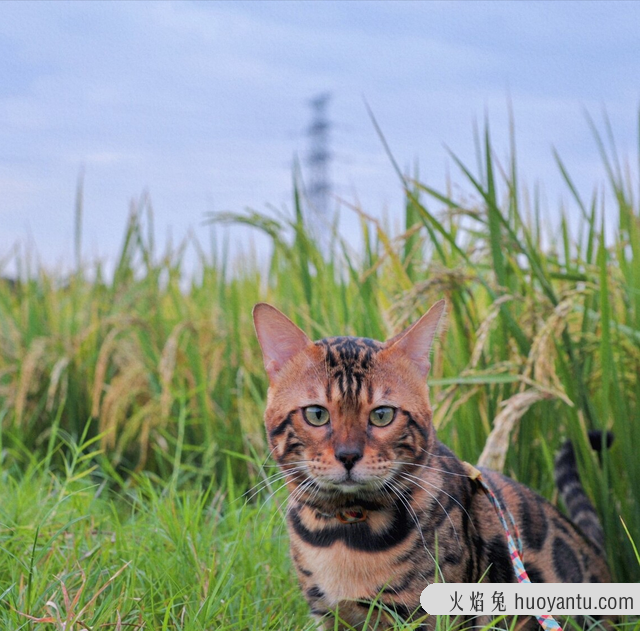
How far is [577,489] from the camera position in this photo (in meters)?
2.53

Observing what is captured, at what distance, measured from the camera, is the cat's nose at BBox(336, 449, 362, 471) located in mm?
1865

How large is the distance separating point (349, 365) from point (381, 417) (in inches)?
6.5

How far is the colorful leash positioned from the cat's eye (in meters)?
0.29

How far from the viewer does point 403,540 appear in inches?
76.9

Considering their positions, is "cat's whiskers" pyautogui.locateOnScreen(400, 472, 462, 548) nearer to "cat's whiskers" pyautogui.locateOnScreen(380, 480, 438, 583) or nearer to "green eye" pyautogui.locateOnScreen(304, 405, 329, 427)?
"cat's whiskers" pyautogui.locateOnScreen(380, 480, 438, 583)

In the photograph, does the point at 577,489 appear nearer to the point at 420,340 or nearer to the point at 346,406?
the point at 420,340

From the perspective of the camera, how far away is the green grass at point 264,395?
2342 millimetres

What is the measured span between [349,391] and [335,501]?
0.29 metres

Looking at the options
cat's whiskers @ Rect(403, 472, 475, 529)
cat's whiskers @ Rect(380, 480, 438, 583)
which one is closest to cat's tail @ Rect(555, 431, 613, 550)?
cat's whiskers @ Rect(403, 472, 475, 529)

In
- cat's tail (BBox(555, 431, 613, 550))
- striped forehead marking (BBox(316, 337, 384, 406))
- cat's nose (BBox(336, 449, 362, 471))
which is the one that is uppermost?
striped forehead marking (BBox(316, 337, 384, 406))

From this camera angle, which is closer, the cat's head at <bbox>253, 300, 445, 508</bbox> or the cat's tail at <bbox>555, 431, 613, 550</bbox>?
the cat's head at <bbox>253, 300, 445, 508</bbox>

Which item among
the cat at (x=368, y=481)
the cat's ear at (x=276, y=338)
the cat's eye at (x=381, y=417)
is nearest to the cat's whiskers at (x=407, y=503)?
the cat at (x=368, y=481)

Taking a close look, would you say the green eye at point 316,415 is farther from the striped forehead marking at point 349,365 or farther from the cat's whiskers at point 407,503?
the cat's whiskers at point 407,503

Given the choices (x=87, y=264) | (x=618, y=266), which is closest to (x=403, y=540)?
(x=618, y=266)
